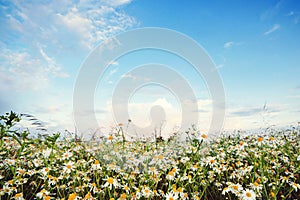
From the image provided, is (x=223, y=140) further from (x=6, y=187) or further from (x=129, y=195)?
(x=6, y=187)

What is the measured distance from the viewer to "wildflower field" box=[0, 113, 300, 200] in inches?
122

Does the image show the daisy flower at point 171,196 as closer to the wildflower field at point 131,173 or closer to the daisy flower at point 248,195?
the wildflower field at point 131,173

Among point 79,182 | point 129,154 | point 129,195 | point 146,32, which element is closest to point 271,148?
point 129,154

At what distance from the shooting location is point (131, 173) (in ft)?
11.2

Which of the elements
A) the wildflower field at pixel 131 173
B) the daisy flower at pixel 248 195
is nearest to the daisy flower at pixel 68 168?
the wildflower field at pixel 131 173

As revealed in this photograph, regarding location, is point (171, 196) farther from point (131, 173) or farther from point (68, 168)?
point (68, 168)

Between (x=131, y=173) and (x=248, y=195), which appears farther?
(x=131, y=173)

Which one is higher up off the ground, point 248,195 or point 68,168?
point 68,168

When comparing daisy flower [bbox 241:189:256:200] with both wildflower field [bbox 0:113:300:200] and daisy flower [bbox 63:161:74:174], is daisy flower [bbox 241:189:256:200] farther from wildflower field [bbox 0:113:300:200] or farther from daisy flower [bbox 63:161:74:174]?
daisy flower [bbox 63:161:74:174]

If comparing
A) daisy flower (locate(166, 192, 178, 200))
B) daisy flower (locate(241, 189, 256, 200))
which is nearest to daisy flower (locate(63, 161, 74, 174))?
daisy flower (locate(166, 192, 178, 200))

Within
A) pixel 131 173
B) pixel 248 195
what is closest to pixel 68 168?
pixel 131 173

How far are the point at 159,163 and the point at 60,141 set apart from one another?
2.49 meters

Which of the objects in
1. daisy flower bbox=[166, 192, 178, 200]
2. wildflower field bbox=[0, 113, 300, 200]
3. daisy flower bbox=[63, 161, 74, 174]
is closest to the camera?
daisy flower bbox=[166, 192, 178, 200]

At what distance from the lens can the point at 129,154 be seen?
3848 mm
